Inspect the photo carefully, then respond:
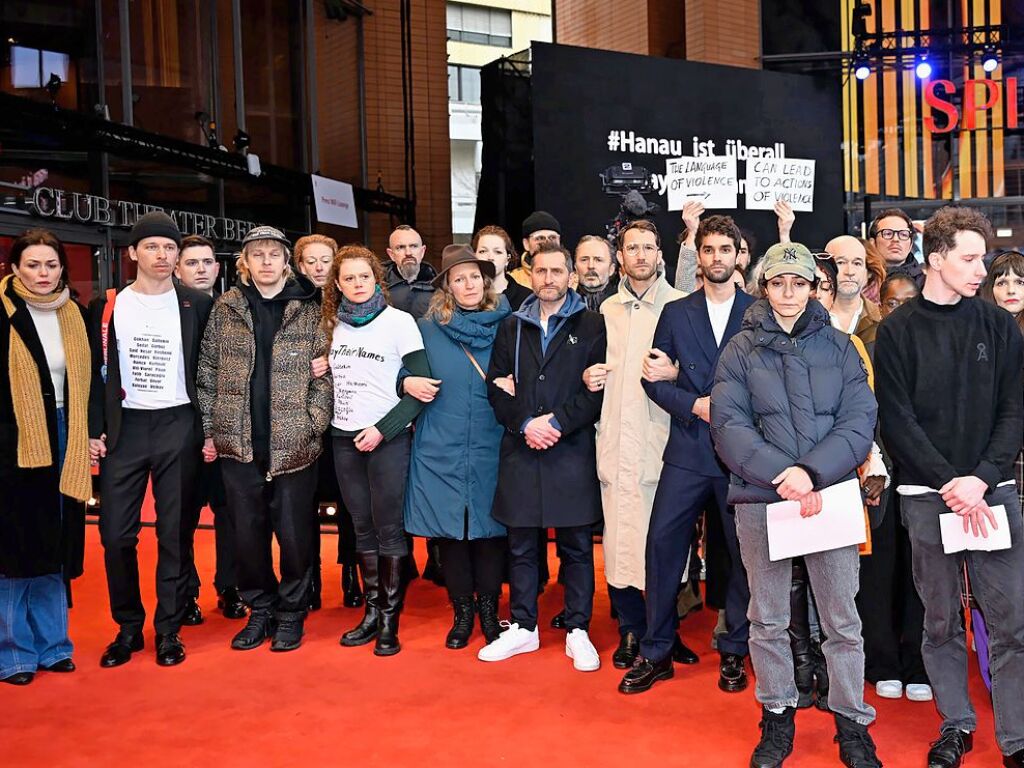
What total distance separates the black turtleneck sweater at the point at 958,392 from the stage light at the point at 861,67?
8338 millimetres

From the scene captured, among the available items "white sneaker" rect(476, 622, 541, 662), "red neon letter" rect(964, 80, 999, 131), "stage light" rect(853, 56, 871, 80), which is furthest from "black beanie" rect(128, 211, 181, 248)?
"red neon letter" rect(964, 80, 999, 131)

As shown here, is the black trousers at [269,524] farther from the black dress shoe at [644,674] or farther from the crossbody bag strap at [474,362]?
the black dress shoe at [644,674]

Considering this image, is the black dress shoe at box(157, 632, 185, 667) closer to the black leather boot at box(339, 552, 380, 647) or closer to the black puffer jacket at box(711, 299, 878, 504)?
the black leather boot at box(339, 552, 380, 647)

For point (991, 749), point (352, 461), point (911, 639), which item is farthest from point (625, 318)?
point (991, 749)

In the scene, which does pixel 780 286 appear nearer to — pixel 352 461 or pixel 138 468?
pixel 352 461

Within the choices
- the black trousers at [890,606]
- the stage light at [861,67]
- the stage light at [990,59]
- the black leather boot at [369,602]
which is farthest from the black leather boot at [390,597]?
the stage light at [990,59]

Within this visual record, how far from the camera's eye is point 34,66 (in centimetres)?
792

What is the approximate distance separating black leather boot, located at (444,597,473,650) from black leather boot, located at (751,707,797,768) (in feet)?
4.94

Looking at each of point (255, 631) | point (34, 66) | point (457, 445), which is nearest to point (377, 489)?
point (457, 445)

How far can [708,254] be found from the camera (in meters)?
3.46

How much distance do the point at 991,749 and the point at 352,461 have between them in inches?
101

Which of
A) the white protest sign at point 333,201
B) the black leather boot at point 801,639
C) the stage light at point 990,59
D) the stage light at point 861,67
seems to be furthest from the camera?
the white protest sign at point 333,201

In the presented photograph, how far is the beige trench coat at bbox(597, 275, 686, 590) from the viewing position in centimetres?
370

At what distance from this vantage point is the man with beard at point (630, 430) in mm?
3699
